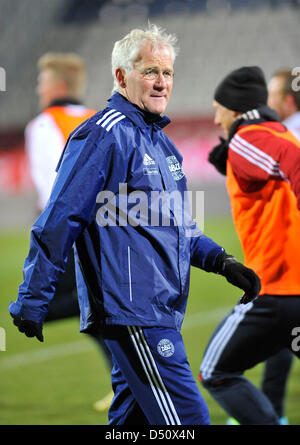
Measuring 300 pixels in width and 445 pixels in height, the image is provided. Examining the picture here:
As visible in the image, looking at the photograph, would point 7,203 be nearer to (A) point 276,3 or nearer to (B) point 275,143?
(A) point 276,3

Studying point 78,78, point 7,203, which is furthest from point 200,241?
point 7,203

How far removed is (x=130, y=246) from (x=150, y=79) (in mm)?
664

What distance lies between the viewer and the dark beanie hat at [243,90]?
4.01 meters

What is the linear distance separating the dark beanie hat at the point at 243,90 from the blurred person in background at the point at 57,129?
61.7 inches

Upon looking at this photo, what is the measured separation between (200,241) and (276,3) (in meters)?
26.2

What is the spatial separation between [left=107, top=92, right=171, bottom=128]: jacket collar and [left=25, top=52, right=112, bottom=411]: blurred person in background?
7.32 ft

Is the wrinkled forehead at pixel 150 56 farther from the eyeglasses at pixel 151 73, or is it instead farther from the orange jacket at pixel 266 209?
the orange jacket at pixel 266 209

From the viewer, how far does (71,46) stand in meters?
30.6

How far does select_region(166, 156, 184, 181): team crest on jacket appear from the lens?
3.10 m

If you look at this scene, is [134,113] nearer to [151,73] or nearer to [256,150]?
[151,73]

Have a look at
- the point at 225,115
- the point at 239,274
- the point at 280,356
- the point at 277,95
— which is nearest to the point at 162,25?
the point at 277,95

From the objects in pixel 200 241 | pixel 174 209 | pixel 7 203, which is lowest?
pixel 7 203

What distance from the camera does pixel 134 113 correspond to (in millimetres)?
2990

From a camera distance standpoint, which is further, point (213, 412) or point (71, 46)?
point (71, 46)
